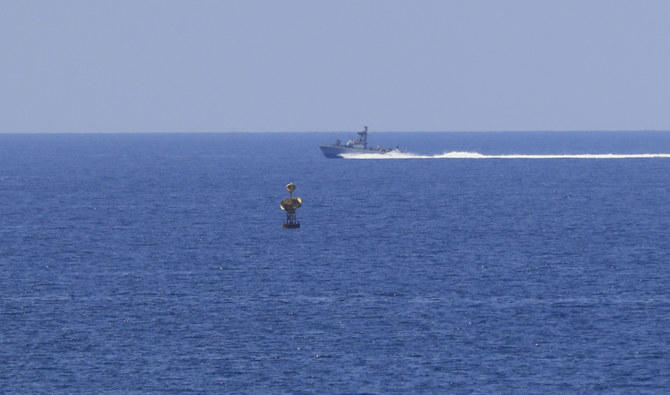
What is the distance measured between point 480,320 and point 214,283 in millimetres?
24881

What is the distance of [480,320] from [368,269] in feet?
83.1

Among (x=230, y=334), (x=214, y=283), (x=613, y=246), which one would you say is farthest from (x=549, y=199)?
(x=230, y=334)

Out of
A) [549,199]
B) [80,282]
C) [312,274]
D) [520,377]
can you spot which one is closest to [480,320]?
[520,377]

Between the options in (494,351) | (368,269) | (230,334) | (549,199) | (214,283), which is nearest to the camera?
(494,351)

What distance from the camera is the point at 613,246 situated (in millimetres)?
116875

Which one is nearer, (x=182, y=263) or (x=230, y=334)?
(x=230, y=334)

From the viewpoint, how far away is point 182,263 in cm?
10731

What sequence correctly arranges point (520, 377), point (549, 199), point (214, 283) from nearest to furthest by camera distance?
point (520, 377) → point (214, 283) → point (549, 199)

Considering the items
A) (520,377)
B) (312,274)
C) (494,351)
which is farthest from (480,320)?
(312,274)

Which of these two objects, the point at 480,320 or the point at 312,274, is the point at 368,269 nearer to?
the point at 312,274

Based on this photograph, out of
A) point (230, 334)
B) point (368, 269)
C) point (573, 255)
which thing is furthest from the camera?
point (573, 255)

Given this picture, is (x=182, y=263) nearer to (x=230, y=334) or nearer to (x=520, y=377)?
(x=230, y=334)

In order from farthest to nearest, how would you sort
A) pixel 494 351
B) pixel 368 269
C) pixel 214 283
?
pixel 368 269 → pixel 214 283 → pixel 494 351

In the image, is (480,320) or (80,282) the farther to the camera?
(80,282)
